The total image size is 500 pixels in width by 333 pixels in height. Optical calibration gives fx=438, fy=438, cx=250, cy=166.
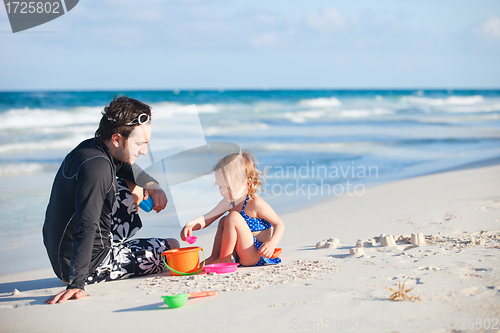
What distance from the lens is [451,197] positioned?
5.41 m

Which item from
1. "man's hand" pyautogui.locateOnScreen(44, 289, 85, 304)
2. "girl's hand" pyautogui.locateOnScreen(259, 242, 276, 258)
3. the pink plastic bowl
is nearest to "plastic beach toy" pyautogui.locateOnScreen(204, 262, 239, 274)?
the pink plastic bowl

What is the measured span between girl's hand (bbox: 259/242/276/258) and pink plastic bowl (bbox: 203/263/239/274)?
0.22 metres

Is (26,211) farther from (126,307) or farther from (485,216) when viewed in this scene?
(485,216)

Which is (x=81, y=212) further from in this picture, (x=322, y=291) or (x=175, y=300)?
(x=322, y=291)

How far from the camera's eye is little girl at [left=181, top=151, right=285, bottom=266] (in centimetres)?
340

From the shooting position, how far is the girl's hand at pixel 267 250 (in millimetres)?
3328

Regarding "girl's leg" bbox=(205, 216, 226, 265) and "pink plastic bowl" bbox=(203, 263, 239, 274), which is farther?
"girl's leg" bbox=(205, 216, 226, 265)

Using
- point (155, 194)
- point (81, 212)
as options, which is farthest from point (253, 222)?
point (81, 212)

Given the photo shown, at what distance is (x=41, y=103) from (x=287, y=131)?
17.3 metres

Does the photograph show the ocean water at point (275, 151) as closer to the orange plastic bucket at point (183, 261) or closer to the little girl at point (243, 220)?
the little girl at point (243, 220)

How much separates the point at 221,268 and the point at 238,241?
0.81 feet

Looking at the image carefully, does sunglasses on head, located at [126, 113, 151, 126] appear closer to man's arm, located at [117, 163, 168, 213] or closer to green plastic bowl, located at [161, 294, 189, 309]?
man's arm, located at [117, 163, 168, 213]

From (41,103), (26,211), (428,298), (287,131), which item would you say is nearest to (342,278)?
(428,298)

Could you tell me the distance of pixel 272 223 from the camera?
11.5ft
